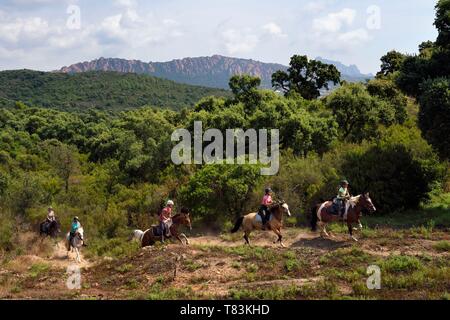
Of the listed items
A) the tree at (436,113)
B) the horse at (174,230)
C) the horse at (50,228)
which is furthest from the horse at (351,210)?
the horse at (50,228)

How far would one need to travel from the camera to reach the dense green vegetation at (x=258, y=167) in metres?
23.6

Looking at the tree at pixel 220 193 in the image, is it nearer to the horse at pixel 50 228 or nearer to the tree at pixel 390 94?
the horse at pixel 50 228

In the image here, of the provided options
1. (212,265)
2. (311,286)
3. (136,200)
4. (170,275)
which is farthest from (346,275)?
(136,200)

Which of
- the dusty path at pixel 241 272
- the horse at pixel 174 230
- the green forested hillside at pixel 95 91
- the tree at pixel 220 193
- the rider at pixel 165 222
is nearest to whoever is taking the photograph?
the dusty path at pixel 241 272

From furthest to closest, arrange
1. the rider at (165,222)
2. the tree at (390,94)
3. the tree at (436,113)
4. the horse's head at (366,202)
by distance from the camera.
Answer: the tree at (390,94) → the tree at (436,113) → the rider at (165,222) → the horse's head at (366,202)

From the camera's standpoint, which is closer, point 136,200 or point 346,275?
point 346,275

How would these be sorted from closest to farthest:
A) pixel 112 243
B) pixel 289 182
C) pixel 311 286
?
pixel 311 286 < pixel 112 243 < pixel 289 182

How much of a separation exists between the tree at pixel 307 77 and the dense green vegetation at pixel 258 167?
63 centimetres

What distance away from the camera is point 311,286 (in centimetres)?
1286

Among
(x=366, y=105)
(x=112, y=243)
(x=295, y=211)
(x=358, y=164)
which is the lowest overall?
(x=112, y=243)

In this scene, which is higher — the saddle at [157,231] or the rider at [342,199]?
the rider at [342,199]

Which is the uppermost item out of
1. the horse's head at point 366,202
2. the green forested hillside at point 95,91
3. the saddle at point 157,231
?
the green forested hillside at point 95,91
